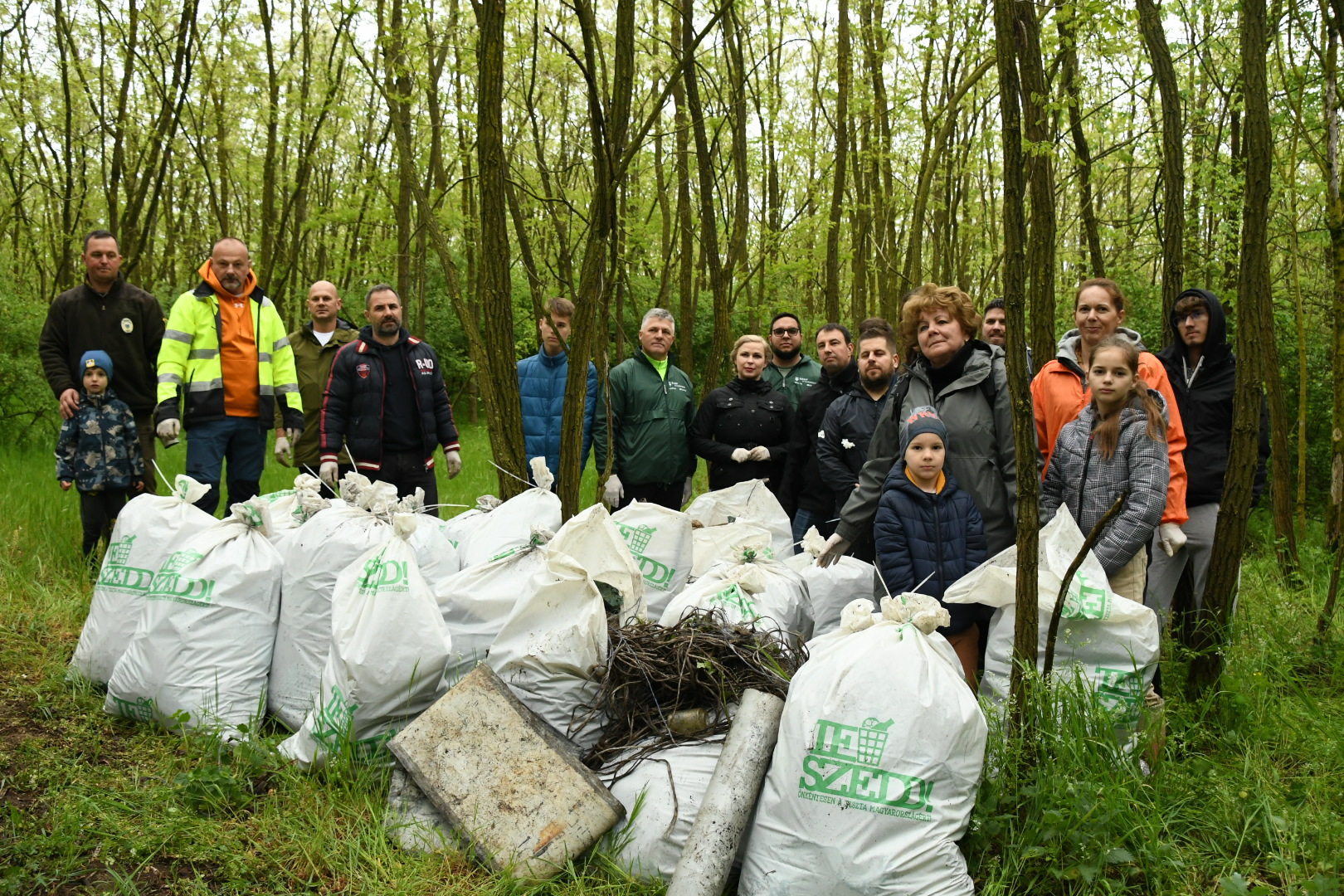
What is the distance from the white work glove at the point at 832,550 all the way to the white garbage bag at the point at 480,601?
103 centimetres

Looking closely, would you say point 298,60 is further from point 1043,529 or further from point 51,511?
point 1043,529

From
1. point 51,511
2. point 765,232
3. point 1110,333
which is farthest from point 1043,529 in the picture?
point 765,232

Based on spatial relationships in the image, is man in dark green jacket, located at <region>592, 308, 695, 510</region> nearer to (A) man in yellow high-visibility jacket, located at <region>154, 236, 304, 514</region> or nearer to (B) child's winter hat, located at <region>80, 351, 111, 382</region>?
(A) man in yellow high-visibility jacket, located at <region>154, 236, 304, 514</region>

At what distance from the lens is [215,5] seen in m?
9.77

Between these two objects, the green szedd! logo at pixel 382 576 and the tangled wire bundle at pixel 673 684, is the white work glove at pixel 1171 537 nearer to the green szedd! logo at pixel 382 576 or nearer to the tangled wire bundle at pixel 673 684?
the tangled wire bundle at pixel 673 684

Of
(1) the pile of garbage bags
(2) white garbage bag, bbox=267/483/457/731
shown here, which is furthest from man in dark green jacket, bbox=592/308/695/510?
(2) white garbage bag, bbox=267/483/457/731

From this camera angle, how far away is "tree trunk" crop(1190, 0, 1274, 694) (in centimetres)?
314

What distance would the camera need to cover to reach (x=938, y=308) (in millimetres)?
3500

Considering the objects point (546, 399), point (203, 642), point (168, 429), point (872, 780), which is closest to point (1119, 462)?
point (872, 780)

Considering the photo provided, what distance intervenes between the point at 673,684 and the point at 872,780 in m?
0.79

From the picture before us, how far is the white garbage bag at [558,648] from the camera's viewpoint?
2.90 meters

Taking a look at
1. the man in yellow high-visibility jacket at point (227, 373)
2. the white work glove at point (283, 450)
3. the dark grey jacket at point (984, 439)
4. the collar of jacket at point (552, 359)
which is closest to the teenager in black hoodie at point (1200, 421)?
the dark grey jacket at point (984, 439)

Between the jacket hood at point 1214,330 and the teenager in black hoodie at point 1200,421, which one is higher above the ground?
the jacket hood at point 1214,330

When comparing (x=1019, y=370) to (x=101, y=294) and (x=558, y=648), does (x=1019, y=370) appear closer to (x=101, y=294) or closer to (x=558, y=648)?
(x=558, y=648)
